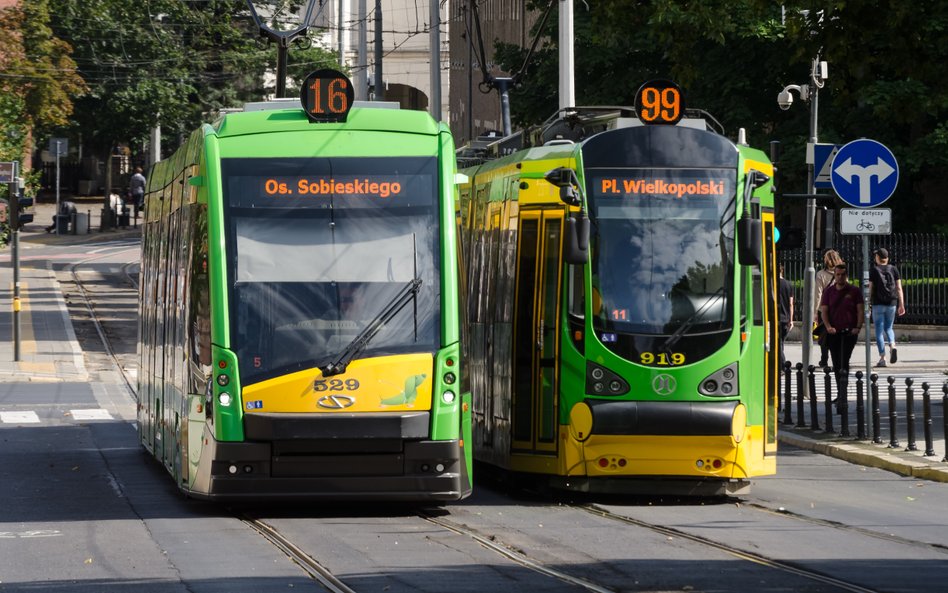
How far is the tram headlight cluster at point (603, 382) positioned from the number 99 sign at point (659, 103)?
216 centimetres

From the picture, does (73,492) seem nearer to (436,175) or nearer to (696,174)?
(436,175)

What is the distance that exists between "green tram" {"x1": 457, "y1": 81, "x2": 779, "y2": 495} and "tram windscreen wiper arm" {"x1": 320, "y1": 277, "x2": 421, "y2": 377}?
3.20ft

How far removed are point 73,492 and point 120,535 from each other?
341 centimetres

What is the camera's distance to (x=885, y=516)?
13.7m

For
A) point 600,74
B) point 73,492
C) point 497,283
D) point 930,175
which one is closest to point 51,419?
point 73,492

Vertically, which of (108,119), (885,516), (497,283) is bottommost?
(885,516)

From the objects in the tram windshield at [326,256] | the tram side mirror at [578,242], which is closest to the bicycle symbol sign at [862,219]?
the tram side mirror at [578,242]

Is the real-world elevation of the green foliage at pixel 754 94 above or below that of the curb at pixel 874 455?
above

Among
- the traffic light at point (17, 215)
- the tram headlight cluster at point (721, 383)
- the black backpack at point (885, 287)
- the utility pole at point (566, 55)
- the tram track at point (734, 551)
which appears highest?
the utility pole at point (566, 55)

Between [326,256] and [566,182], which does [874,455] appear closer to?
[566,182]

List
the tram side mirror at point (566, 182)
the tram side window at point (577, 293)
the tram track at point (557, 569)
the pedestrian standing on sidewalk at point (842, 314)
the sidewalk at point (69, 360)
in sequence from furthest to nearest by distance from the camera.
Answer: the pedestrian standing on sidewalk at point (842, 314) → the sidewalk at point (69, 360) → the tram side window at point (577, 293) → the tram side mirror at point (566, 182) → the tram track at point (557, 569)

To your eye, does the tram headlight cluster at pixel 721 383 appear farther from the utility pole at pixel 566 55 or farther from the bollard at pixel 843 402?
the utility pole at pixel 566 55

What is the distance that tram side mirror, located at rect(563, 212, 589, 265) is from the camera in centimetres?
1378

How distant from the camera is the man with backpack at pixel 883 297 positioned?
28.6m
